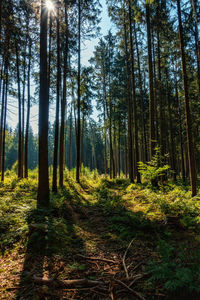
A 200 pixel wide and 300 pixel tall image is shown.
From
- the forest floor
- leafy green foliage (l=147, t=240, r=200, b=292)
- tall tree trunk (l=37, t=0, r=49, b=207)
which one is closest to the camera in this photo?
leafy green foliage (l=147, t=240, r=200, b=292)

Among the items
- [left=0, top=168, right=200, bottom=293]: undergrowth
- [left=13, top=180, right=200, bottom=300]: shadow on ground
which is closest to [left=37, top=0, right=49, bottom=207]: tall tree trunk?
[left=0, top=168, right=200, bottom=293]: undergrowth

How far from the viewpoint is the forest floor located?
2.47m

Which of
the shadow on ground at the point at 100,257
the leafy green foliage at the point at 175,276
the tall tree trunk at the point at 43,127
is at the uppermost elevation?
the tall tree trunk at the point at 43,127

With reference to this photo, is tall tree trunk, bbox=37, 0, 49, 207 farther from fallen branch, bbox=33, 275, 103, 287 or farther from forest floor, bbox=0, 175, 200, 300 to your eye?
fallen branch, bbox=33, 275, 103, 287

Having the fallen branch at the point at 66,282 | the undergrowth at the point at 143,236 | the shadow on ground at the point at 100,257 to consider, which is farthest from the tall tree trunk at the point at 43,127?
the fallen branch at the point at 66,282

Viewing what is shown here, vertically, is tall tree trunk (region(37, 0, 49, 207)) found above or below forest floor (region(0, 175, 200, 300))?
above

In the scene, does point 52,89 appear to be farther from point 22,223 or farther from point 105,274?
Result: point 105,274

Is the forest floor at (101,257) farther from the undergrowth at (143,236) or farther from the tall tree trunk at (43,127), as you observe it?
the tall tree trunk at (43,127)

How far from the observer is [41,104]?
661 cm

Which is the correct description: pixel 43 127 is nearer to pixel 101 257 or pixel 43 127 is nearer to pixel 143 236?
pixel 101 257

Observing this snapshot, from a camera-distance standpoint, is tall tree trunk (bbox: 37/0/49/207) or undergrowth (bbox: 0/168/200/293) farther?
tall tree trunk (bbox: 37/0/49/207)

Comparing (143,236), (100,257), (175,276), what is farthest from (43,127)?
(175,276)

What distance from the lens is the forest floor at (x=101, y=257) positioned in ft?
8.10

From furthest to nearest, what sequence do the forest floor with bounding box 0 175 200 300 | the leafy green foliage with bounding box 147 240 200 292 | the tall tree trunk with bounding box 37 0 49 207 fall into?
the tall tree trunk with bounding box 37 0 49 207
the forest floor with bounding box 0 175 200 300
the leafy green foliage with bounding box 147 240 200 292
